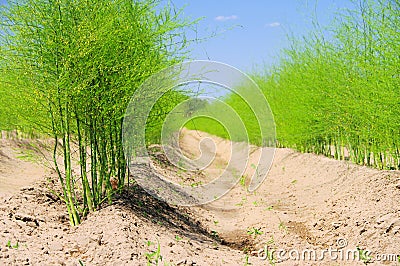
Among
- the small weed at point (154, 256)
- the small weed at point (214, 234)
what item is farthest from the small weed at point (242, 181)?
the small weed at point (154, 256)

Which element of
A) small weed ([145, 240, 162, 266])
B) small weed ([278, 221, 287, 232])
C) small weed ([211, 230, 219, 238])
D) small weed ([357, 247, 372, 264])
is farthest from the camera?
small weed ([211, 230, 219, 238])

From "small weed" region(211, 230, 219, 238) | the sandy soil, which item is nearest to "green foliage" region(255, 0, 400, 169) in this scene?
the sandy soil

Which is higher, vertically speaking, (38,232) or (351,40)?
(351,40)

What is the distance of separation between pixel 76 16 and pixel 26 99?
0.90 metres

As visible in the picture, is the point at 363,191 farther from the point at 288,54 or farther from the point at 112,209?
the point at 288,54

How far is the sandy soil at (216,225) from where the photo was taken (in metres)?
3.72

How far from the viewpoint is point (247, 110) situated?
1346 cm

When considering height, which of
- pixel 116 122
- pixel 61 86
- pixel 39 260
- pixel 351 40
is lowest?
pixel 39 260

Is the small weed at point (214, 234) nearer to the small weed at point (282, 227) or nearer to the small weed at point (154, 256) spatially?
the small weed at point (282, 227)

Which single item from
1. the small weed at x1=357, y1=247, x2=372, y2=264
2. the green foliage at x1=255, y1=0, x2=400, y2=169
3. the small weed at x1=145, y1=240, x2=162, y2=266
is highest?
the green foliage at x1=255, y1=0, x2=400, y2=169

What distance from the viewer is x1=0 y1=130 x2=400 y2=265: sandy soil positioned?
12.2 feet

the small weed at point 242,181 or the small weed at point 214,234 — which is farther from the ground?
the small weed at point 242,181

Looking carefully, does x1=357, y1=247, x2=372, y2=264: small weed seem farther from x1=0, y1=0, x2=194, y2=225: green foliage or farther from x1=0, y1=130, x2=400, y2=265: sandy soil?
x1=0, y1=0, x2=194, y2=225: green foliage

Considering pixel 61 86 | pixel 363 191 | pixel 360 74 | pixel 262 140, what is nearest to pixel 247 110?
pixel 262 140
